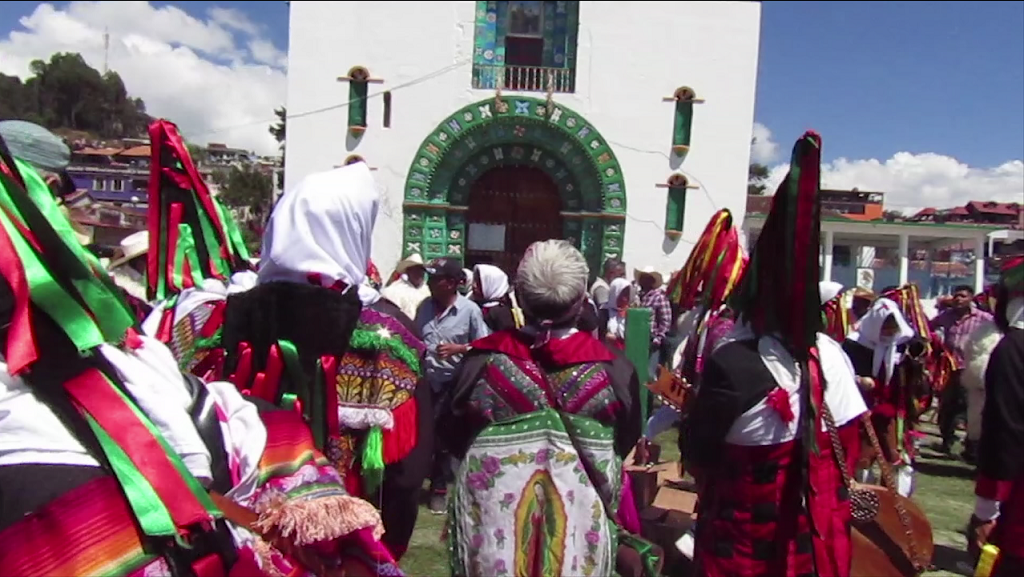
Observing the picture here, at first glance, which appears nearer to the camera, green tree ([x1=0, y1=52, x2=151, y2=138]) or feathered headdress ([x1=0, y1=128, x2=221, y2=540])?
feathered headdress ([x1=0, y1=128, x2=221, y2=540])

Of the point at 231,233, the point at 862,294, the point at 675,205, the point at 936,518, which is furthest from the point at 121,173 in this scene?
the point at 936,518

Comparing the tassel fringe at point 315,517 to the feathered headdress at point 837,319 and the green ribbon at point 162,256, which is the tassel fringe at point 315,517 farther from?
the feathered headdress at point 837,319

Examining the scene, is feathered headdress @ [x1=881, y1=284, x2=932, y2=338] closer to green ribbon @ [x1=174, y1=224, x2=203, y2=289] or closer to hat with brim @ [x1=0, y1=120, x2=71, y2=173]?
green ribbon @ [x1=174, y1=224, x2=203, y2=289]

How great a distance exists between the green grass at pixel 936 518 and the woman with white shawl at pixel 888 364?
1.44 ft

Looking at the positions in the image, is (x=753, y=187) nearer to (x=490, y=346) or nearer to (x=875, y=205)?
(x=875, y=205)

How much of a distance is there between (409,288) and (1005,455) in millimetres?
4479

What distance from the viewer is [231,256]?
4441 millimetres

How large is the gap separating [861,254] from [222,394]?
21361 millimetres

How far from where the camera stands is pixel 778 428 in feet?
9.45

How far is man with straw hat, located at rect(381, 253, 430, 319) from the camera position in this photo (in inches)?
259

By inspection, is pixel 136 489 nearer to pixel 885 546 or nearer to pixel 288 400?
pixel 288 400

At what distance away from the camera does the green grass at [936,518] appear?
16.0 ft

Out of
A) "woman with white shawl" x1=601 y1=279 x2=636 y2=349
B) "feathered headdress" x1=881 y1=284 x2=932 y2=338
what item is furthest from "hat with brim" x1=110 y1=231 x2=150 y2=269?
"feathered headdress" x1=881 y1=284 x2=932 y2=338

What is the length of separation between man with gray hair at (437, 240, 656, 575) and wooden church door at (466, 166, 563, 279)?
12.7 meters
